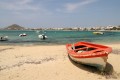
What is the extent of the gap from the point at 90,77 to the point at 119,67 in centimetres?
304

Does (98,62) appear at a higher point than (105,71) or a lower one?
higher

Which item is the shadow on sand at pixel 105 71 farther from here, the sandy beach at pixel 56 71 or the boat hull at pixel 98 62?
the boat hull at pixel 98 62

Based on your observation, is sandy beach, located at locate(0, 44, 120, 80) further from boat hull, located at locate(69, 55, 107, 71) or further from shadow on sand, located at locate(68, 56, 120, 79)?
boat hull, located at locate(69, 55, 107, 71)

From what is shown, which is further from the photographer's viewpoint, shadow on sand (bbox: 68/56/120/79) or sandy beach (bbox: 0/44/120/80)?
shadow on sand (bbox: 68/56/120/79)

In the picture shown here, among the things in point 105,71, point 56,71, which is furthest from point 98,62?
point 56,71

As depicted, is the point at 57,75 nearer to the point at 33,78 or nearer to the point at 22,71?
the point at 33,78

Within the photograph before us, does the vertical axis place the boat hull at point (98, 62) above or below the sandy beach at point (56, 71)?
above

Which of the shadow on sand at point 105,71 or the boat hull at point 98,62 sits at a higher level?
the boat hull at point 98,62

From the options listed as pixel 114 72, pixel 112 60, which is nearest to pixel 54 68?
pixel 114 72

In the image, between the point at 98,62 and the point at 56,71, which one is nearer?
the point at 98,62

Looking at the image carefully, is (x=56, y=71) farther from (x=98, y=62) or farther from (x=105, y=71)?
(x=105, y=71)

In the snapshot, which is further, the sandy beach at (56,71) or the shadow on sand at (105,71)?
the shadow on sand at (105,71)

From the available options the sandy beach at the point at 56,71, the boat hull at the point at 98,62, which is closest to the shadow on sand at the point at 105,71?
the sandy beach at the point at 56,71

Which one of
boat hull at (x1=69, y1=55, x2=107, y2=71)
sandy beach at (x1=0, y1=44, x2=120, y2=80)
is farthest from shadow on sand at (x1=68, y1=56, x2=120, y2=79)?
boat hull at (x1=69, y1=55, x2=107, y2=71)
